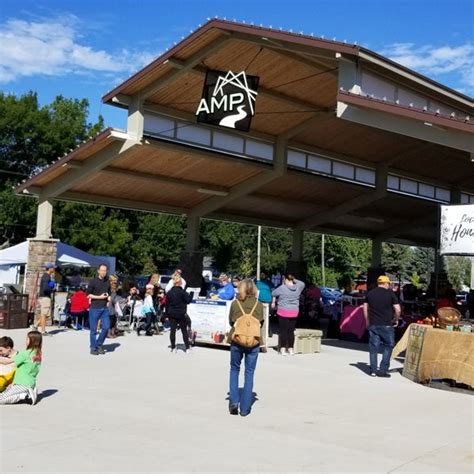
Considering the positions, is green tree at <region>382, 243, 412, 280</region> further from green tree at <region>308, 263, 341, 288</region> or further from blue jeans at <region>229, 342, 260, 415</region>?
blue jeans at <region>229, 342, 260, 415</region>

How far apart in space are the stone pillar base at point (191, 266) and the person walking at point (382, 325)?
43.5ft

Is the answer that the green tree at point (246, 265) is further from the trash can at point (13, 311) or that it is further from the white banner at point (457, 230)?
the white banner at point (457, 230)

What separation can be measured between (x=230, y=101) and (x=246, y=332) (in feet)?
26.3

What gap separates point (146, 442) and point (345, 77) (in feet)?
27.1

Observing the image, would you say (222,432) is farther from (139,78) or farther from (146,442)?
(139,78)

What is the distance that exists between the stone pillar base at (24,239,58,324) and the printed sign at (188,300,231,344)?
20.5 ft

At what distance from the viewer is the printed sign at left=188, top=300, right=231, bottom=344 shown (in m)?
14.4

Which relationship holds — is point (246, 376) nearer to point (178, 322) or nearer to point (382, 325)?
point (382, 325)

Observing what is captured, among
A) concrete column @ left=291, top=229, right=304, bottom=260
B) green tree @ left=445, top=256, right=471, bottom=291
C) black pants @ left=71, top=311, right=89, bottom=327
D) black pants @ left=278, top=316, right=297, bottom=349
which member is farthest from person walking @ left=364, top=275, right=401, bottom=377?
green tree @ left=445, top=256, right=471, bottom=291

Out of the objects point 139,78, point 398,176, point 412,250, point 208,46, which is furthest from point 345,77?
point 412,250

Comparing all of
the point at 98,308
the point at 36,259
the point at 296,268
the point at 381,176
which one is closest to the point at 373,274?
the point at 296,268

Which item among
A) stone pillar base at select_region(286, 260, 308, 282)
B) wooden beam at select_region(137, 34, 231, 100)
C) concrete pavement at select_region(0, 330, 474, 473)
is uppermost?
wooden beam at select_region(137, 34, 231, 100)

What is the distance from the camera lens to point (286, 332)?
13.7 meters

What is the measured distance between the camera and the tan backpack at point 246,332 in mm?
7656
